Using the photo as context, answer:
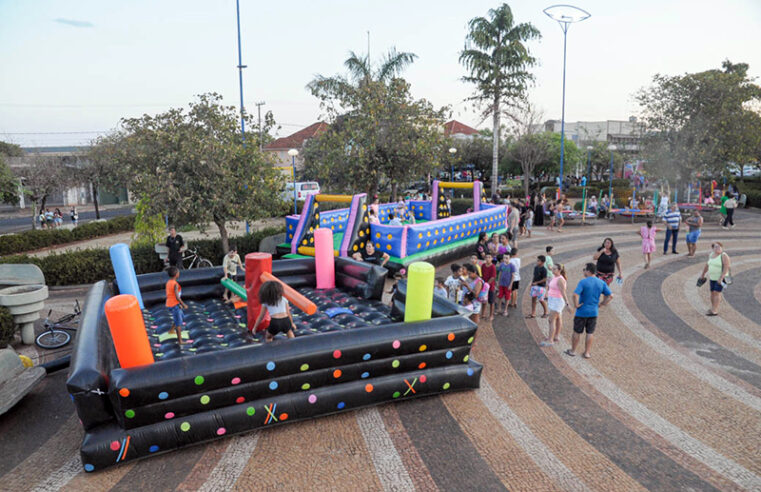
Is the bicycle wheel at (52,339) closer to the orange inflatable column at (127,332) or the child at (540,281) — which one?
the orange inflatable column at (127,332)

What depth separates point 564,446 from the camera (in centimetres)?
580

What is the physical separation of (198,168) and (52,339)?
18.6ft

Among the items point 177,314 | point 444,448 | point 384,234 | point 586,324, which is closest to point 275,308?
point 177,314

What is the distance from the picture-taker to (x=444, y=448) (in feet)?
18.9

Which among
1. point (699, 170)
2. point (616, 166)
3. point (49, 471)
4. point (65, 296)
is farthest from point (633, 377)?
point (616, 166)

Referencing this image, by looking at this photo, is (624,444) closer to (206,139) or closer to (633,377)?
(633,377)

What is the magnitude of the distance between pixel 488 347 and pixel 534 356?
82 cm

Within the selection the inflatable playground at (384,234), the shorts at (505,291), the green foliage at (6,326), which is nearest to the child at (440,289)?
the shorts at (505,291)

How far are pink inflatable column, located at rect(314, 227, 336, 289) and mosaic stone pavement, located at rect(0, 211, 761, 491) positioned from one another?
4065 mm

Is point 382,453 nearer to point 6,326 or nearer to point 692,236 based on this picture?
point 6,326

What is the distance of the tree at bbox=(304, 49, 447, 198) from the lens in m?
19.5

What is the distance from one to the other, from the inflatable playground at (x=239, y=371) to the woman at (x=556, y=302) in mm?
1773

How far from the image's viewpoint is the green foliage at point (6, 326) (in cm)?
868

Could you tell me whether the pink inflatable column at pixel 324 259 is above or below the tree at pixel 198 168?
below
